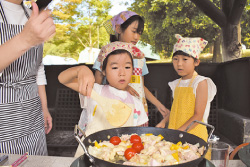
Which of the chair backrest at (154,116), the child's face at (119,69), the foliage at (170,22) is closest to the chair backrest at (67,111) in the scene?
the chair backrest at (154,116)

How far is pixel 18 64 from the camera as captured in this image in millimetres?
1671

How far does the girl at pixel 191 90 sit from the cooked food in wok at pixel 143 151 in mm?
1288

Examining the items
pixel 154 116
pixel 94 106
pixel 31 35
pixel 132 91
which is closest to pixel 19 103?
pixel 94 106

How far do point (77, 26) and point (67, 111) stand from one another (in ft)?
48.1

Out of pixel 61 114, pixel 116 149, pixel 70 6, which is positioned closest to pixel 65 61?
pixel 70 6

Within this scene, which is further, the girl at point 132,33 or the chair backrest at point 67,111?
the chair backrest at point 67,111

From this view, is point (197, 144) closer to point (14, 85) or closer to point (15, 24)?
point (14, 85)

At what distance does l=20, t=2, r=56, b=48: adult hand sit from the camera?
3.78ft

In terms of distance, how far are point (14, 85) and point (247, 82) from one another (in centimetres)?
298

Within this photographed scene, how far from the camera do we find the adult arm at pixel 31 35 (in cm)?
116

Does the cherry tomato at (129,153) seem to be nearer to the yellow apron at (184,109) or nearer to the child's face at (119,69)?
the child's face at (119,69)

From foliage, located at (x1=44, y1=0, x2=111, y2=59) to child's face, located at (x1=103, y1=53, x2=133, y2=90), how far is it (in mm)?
15200

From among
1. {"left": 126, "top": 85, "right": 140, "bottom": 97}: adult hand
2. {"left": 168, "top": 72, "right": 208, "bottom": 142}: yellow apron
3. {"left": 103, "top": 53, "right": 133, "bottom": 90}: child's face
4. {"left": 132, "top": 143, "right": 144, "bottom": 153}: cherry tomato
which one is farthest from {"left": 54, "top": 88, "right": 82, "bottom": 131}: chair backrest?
{"left": 132, "top": 143, "right": 144, "bottom": 153}: cherry tomato

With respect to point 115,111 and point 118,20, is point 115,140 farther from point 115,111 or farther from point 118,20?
point 118,20
